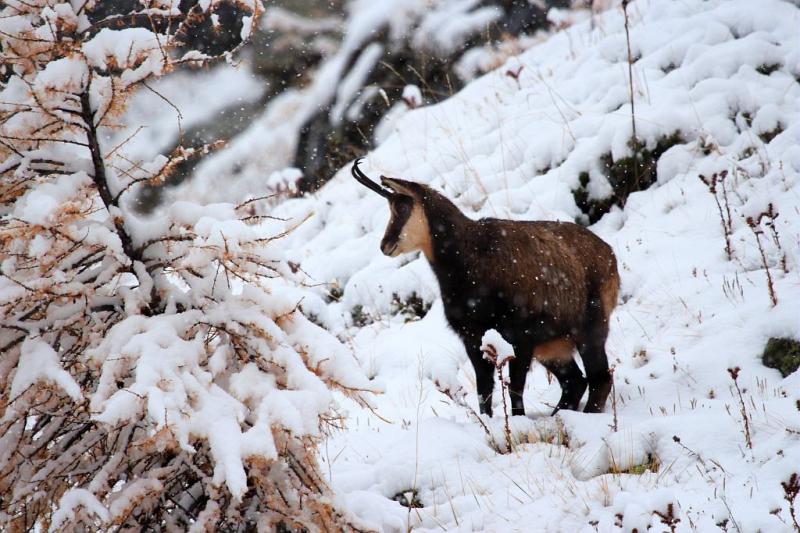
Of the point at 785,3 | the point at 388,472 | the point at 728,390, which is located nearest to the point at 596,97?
the point at 785,3

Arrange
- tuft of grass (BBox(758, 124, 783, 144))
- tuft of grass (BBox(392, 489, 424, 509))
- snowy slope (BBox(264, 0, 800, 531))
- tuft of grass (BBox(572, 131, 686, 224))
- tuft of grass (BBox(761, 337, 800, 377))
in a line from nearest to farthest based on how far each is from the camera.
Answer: snowy slope (BBox(264, 0, 800, 531))
tuft of grass (BBox(392, 489, 424, 509))
tuft of grass (BBox(761, 337, 800, 377))
tuft of grass (BBox(758, 124, 783, 144))
tuft of grass (BBox(572, 131, 686, 224))

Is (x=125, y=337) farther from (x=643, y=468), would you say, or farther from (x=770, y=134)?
(x=770, y=134)

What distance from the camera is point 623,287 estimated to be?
21.5ft

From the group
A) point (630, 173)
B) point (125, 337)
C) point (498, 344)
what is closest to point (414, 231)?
point (498, 344)

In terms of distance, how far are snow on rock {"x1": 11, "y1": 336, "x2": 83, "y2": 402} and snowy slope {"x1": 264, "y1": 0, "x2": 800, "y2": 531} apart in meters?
1.53

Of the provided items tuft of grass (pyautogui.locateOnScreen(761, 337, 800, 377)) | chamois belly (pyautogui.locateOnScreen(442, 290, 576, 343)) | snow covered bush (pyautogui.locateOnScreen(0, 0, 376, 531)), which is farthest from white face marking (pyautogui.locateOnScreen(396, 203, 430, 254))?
tuft of grass (pyautogui.locateOnScreen(761, 337, 800, 377))

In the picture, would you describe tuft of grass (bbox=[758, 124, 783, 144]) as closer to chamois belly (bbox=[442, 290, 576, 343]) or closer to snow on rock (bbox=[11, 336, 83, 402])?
chamois belly (bbox=[442, 290, 576, 343])

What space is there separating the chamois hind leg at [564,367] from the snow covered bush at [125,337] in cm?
231

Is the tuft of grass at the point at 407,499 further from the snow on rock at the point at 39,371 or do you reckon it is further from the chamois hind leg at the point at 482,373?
the snow on rock at the point at 39,371

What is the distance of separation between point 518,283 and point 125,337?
285 cm

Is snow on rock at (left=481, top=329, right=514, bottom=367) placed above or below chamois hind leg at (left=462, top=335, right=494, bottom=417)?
above

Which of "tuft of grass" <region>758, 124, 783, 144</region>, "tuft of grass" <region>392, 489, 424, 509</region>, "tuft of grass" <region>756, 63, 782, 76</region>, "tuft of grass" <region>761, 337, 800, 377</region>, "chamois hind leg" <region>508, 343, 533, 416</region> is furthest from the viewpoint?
"tuft of grass" <region>756, 63, 782, 76</region>

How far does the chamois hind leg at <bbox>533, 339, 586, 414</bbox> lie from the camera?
5.04 meters

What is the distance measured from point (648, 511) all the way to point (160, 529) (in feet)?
6.81
